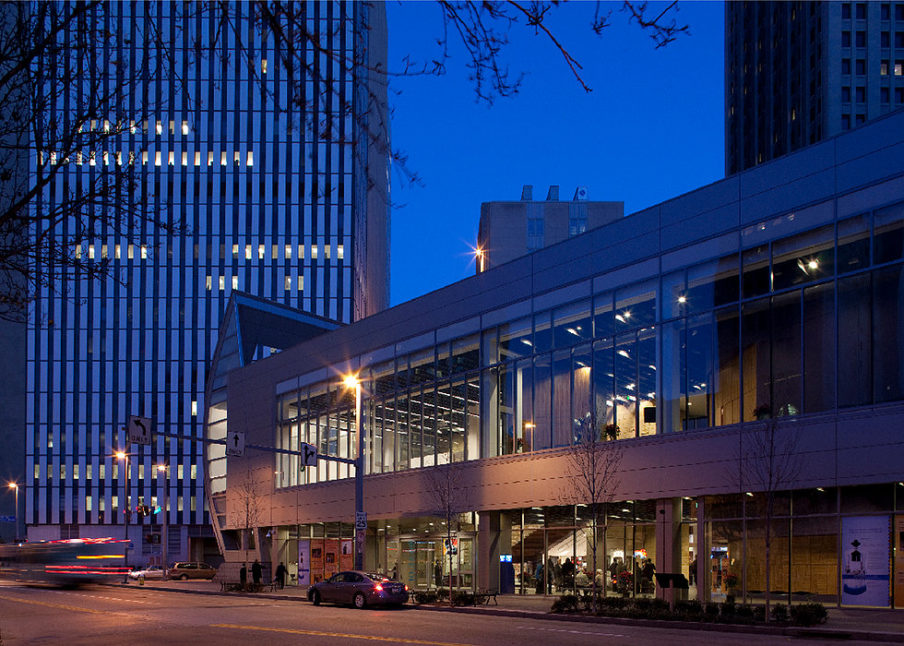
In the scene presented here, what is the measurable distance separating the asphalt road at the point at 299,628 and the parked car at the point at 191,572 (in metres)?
33.3

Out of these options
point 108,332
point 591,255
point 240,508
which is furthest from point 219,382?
point 108,332

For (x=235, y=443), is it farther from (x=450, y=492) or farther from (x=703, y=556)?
(x=703, y=556)

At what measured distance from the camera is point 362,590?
1364 inches

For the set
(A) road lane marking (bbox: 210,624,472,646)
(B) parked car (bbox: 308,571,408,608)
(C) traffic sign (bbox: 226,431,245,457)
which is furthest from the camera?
→ (C) traffic sign (bbox: 226,431,245,457)

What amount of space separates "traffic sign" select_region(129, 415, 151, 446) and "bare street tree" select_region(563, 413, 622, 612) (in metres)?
14.3

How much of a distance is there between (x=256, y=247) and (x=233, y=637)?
300ft

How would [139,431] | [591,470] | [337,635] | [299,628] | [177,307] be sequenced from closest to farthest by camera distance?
[337,635] < [299,628] < [139,431] < [591,470] < [177,307]

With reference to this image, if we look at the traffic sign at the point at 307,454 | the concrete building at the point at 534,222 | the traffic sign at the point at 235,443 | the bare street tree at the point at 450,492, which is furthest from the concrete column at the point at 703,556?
the concrete building at the point at 534,222

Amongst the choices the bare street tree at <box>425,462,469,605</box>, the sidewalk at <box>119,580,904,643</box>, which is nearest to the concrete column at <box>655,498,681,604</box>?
the sidewalk at <box>119,580,904,643</box>

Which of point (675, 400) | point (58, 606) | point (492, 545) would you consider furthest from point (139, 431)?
point (675, 400)

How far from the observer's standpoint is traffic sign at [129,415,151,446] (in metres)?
32.2

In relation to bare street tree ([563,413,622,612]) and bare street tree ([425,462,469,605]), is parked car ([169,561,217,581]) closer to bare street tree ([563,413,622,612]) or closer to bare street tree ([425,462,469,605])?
bare street tree ([425,462,469,605])

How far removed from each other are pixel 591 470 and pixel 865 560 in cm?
989

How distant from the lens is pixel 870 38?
9744cm
